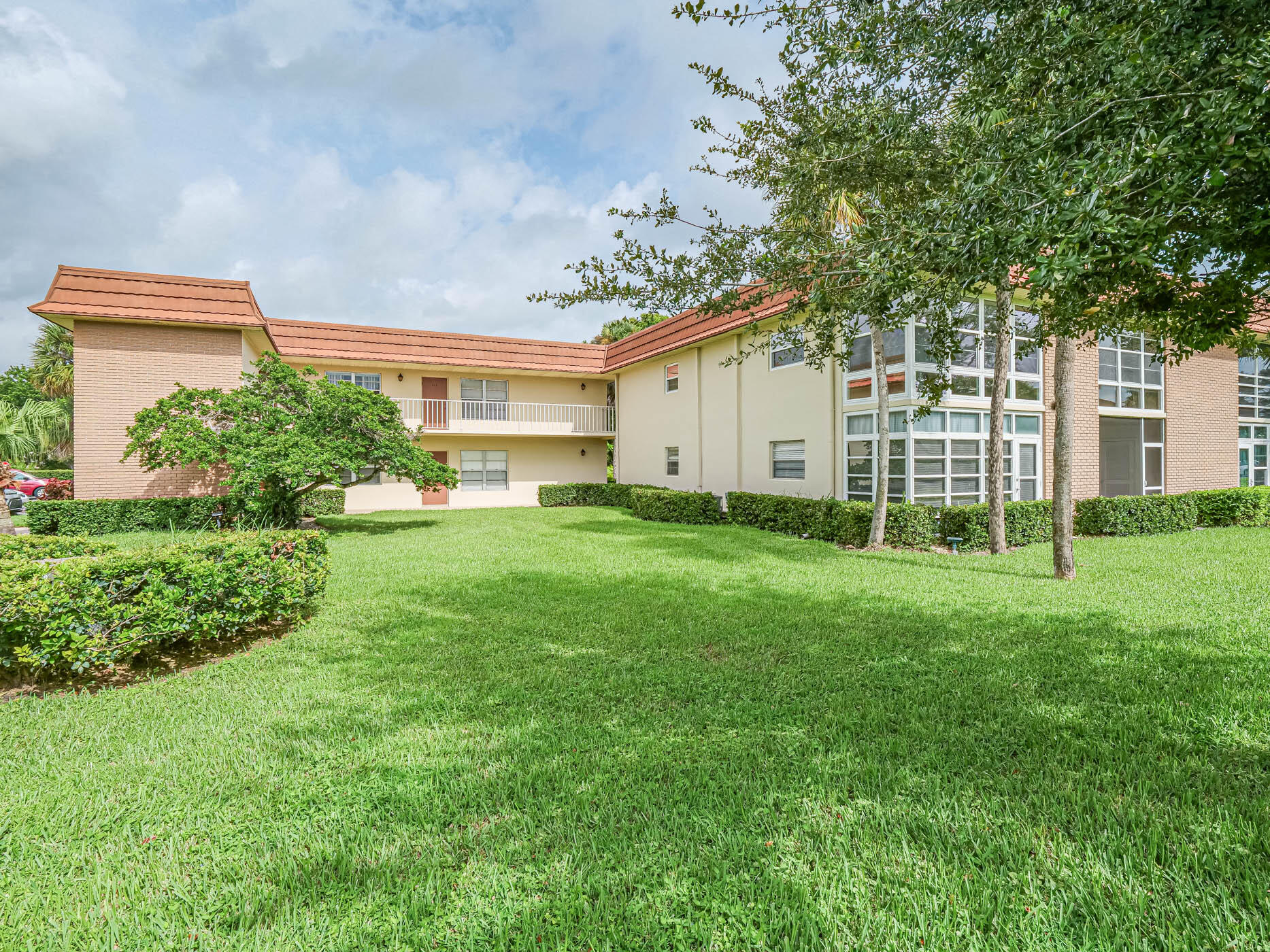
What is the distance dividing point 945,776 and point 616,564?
698 cm

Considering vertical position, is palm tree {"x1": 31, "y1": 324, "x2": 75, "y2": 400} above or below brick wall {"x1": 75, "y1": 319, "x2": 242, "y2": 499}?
above

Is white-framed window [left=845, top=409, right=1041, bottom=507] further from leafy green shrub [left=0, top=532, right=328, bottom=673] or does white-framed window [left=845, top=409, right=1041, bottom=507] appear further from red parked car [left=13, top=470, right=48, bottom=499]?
red parked car [left=13, top=470, right=48, bottom=499]

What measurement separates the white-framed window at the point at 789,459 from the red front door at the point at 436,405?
1223cm

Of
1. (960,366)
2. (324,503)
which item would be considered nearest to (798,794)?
(960,366)

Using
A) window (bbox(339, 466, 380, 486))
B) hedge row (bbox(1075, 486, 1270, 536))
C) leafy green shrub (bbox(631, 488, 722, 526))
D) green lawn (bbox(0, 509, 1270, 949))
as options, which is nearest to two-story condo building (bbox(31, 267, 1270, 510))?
window (bbox(339, 466, 380, 486))

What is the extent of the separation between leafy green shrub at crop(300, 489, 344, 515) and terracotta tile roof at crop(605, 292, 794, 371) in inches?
430

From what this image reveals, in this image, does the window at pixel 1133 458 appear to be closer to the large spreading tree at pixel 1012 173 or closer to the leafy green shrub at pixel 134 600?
the large spreading tree at pixel 1012 173

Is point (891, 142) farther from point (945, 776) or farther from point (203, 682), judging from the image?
point (203, 682)

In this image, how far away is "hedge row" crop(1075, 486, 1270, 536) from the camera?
44.2 ft

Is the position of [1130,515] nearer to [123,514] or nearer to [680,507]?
[680,507]

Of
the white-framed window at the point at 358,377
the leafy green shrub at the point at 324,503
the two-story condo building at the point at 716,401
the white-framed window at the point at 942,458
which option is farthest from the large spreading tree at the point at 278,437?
the white-framed window at the point at 942,458

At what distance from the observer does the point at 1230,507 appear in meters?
15.1

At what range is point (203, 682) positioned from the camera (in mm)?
4801

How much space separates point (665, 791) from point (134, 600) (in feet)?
15.5
